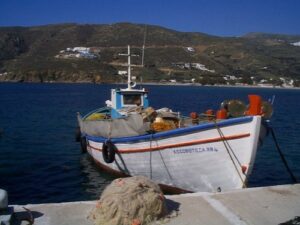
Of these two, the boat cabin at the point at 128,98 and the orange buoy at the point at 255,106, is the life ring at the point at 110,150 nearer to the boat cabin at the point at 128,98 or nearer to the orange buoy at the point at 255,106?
the boat cabin at the point at 128,98

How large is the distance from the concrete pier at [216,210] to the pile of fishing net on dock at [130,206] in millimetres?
216

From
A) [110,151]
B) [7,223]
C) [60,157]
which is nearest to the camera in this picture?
[7,223]

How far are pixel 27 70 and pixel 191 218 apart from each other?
17330cm

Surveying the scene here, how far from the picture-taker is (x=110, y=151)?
1434 cm

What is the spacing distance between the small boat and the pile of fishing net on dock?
13.8ft

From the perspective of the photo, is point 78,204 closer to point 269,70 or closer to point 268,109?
point 268,109

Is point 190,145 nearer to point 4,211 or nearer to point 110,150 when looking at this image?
point 110,150

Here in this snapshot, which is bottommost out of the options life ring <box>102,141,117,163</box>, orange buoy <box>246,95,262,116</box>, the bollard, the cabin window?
life ring <box>102,141,117,163</box>

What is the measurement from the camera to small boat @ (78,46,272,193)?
10633 millimetres

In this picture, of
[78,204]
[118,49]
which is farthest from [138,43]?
[78,204]

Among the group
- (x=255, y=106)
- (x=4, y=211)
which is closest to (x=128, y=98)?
(x=255, y=106)

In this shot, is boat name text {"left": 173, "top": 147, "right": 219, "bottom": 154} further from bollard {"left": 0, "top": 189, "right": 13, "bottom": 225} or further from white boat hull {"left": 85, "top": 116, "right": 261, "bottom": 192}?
bollard {"left": 0, "top": 189, "right": 13, "bottom": 225}

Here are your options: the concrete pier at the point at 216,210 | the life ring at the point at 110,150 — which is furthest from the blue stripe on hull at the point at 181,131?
the concrete pier at the point at 216,210

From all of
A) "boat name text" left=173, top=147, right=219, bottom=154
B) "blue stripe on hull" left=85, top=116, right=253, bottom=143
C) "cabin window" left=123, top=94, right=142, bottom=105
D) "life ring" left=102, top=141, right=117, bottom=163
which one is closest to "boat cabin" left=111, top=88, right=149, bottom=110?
"cabin window" left=123, top=94, right=142, bottom=105
